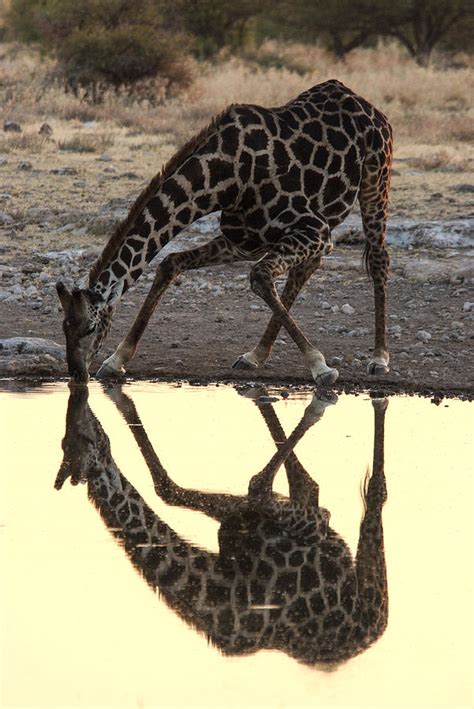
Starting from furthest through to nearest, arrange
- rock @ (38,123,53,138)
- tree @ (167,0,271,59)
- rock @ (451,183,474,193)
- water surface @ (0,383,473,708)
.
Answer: tree @ (167,0,271,59)
rock @ (38,123,53,138)
rock @ (451,183,474,193)
water surface @ (0,383,473,708)

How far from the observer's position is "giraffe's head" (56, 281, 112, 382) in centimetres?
767

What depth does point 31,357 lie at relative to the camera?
8.61 metres

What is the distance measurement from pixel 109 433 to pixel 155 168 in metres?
10.3

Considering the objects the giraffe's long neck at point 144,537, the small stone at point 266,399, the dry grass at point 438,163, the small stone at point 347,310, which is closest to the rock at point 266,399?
the small stone at point 266,399

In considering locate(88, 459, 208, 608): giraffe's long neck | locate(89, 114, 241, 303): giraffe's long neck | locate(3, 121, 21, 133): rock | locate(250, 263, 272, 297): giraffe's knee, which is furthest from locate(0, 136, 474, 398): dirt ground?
locate(3, 121, 21, 133): rock

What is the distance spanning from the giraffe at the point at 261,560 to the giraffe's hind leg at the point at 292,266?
4.48 ft

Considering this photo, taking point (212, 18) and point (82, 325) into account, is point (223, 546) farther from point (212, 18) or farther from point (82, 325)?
point (212, 18)

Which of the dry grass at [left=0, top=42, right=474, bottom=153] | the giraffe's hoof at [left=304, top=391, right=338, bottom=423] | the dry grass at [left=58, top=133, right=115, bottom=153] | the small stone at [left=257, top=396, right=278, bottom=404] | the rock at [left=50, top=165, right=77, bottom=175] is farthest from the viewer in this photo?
the dry grass at [left=0, top=42, right=474, bottom=153]

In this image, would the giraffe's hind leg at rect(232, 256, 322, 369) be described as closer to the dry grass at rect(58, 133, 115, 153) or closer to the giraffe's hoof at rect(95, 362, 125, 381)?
the giraffe's hoof at rect(95, 362, 125, 381)

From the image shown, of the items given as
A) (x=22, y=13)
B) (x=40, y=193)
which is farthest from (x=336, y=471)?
(x=22, y=13)

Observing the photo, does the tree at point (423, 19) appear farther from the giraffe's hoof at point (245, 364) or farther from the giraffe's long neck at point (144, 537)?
the giraffe's long neck at point (144, 537)

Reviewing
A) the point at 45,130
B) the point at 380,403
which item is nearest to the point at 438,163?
the point at 45,130

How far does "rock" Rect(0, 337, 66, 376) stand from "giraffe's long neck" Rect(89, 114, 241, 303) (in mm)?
783

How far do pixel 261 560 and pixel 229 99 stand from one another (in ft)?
73.1
